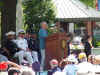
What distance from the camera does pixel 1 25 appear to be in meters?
16.5

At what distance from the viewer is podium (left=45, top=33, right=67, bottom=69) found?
44.6 ft

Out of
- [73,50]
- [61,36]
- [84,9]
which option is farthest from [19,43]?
[84,9]

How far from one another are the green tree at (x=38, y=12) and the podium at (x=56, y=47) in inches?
220

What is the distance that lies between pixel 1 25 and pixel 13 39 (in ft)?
13.0

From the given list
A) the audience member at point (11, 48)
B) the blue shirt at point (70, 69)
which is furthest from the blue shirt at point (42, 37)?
Result: the blue shirt at point (70, 69)

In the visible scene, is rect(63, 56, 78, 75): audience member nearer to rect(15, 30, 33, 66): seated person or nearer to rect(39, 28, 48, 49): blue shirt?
rect(15, 30, 33, 66): seated person

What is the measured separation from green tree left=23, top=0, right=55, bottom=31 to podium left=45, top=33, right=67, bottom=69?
5.58 m

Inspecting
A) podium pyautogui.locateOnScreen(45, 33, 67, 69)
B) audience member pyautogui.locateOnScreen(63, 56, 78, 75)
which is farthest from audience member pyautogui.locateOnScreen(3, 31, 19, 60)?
audience member pyautogui.locateOnScreen(63, 56, 78, 75)

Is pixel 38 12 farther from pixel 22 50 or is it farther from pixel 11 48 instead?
pixel 11 48

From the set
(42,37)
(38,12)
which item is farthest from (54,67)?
(38,12)

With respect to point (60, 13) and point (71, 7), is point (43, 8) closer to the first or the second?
point (60, 13)

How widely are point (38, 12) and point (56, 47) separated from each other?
239 inches

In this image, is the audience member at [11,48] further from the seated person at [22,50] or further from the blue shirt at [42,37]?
the blue shirt at [42,37]

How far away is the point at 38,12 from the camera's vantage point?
19.5 metres
